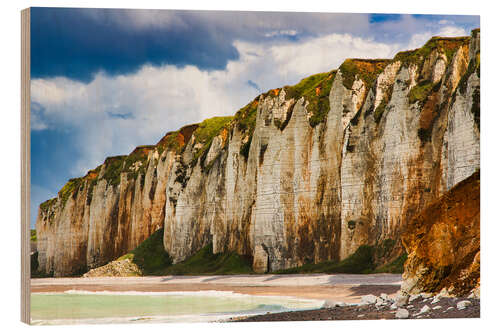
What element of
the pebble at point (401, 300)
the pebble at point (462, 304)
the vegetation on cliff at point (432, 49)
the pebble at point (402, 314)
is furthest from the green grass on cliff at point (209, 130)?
the pebble at point (462, 304)

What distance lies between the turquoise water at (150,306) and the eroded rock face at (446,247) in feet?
6.14

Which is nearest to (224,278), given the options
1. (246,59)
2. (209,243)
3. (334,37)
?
(209,243)

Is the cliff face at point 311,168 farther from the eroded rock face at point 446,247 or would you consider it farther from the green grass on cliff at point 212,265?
the eroded rock face at point 446,247

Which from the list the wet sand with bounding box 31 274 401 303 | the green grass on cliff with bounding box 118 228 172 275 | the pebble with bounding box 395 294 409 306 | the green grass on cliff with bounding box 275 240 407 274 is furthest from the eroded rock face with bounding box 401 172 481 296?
the green grass on cliff with bounding box 118 228 172 275

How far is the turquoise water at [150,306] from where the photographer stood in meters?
11.7

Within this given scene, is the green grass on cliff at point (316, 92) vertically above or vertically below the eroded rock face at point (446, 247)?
above

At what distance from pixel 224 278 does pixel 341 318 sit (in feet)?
7.77

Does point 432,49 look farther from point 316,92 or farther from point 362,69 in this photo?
point 316,92

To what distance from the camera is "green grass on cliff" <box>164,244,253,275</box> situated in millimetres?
13758

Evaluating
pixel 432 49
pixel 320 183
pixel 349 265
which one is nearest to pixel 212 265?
pixel 349 265

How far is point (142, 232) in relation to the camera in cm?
1549

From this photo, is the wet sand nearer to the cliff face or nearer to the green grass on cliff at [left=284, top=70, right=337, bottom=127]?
the cliff face

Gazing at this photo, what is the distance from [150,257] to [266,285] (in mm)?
2509

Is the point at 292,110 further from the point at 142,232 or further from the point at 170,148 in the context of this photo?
the point at 142,232
